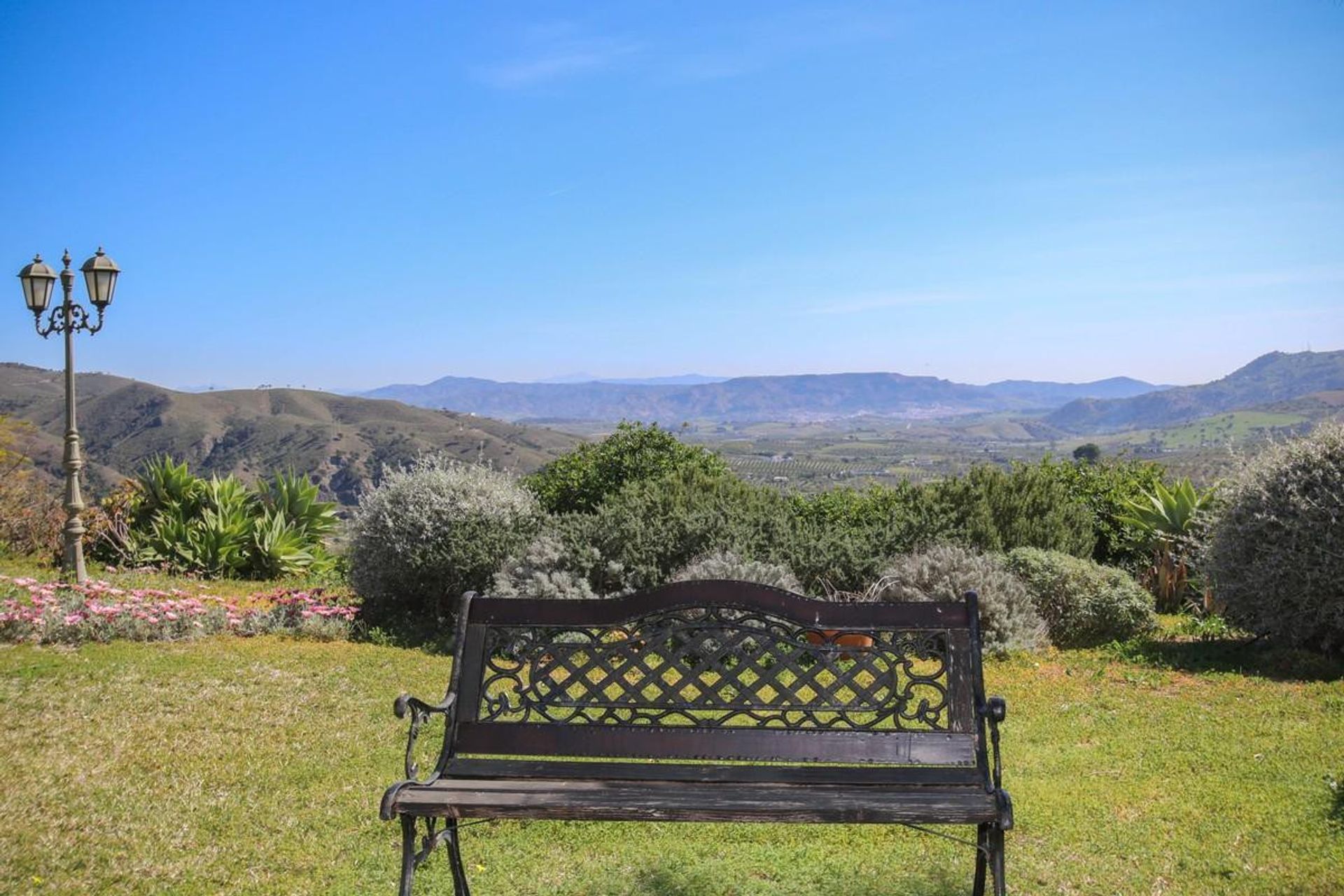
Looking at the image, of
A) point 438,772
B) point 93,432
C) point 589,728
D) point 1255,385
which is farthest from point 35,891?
point 1255,385

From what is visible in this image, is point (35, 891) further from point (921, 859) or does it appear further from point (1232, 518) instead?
point (1232, 518)

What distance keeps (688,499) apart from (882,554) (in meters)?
1.83

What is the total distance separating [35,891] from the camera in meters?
3.65

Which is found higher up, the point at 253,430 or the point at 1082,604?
the point at 253,430

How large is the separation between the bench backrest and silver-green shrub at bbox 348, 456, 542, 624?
4.70 m

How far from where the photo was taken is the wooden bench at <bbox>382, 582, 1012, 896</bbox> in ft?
10.6

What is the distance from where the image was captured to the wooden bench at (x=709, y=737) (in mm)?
3227

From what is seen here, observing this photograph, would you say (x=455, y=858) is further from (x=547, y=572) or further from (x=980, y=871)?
(x=547, y=572)

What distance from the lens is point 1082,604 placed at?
8.20 meters

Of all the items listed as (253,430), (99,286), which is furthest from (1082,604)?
(253,430)

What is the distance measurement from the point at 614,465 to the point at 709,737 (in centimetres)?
733

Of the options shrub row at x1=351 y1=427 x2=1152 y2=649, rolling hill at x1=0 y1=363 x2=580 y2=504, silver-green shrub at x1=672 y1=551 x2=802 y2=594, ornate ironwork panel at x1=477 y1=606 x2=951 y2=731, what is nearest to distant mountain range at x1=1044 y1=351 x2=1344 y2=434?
rolling hill at x1=0 y1=363 x2=580 y2=504

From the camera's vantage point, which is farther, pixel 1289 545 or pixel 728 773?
pixel 1289 545

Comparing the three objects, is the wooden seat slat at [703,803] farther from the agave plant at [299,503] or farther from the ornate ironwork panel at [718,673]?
the agave plant at [299,503]
